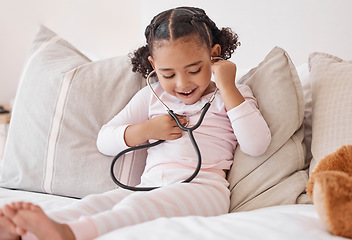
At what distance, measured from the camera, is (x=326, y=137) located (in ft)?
3.86

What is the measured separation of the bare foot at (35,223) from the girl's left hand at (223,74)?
2.08 feet

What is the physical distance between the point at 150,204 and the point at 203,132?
383 mm

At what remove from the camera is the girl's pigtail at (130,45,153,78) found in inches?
57.4

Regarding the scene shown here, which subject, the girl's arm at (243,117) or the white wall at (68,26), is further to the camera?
the white wall at (68,26)

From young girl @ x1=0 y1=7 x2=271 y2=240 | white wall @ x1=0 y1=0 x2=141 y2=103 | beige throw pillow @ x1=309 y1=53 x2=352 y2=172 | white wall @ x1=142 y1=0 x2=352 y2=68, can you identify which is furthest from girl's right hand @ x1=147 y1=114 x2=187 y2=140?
white wall @ x1=0 y1=0 x2=141 y2=103

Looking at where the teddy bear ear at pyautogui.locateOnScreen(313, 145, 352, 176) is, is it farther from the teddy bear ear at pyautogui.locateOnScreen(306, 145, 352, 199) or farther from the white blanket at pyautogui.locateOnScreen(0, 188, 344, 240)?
the white blanket at pyautogui.locateOnScreen(0, 188, 344, 240)

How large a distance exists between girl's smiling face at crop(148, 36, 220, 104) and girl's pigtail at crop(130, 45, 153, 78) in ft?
0.51

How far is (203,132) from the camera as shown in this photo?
132 centimetres

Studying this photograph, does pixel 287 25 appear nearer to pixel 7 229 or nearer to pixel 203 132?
pixel 203 132

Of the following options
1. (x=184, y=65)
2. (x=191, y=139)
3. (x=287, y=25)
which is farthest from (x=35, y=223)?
(x=287, y=25)

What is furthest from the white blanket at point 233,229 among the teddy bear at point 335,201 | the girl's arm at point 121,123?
the girl's arm at point 121,123

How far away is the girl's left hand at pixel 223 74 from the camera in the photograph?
1.26 m

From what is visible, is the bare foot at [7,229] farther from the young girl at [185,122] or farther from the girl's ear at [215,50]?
the girl's ear at [215,50]

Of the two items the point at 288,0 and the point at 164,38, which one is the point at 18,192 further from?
the point at 288,0
